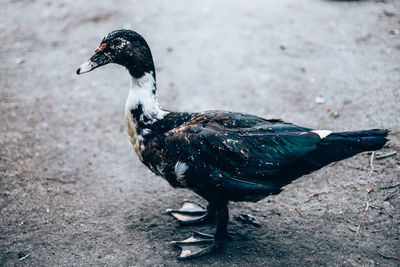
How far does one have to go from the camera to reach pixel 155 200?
414cm

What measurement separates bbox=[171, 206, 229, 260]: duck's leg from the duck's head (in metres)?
1.46

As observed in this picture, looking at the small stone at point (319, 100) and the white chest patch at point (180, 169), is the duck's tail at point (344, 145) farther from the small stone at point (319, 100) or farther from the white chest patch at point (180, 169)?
the small stone at point (319, 100)

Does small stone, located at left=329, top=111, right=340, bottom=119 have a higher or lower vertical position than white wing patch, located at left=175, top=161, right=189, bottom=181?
lower

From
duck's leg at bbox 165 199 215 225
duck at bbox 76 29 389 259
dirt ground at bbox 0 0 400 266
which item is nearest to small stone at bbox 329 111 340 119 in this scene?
dirt ground at bbox 0 0 400 266

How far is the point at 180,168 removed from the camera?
3197mm

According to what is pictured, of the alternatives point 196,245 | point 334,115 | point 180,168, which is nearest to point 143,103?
point 180,168

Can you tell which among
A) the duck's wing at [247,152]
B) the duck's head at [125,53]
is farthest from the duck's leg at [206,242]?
the duck's head at [125,53]

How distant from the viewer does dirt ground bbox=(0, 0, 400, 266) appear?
137 inches

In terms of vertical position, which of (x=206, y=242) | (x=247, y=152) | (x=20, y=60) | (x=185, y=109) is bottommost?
(x=206, y=242)

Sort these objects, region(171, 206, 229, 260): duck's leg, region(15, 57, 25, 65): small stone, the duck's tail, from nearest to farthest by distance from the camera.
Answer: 1. the duck's tail
2. region(171, 206, 229, 260): duck's leg
3. region(15, 57, 25, 65): small stone

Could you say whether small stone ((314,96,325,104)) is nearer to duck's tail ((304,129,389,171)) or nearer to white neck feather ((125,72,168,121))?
duck's tail ((304,129,389,171))

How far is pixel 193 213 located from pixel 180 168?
2.98ft

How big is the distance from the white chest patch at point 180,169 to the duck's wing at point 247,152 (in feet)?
0.10

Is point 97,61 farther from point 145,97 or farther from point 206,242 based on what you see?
point 206,242
